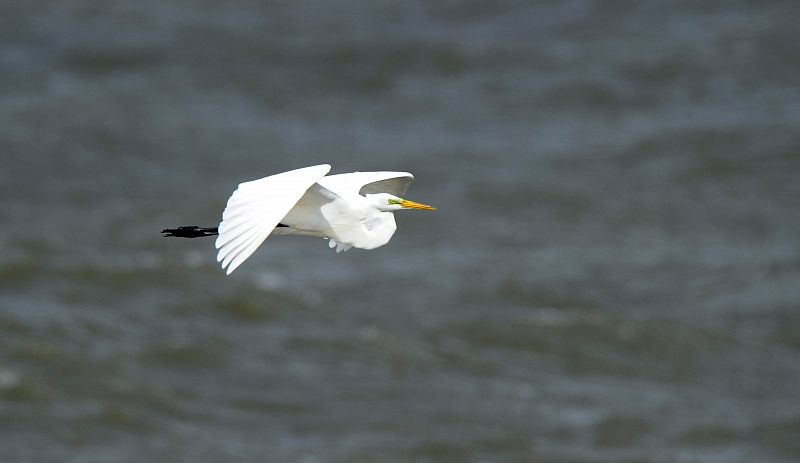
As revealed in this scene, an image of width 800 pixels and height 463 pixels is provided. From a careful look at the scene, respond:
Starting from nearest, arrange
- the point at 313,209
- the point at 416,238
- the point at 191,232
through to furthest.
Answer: the point at 313,209, the point at 191,232, the point at 416,238

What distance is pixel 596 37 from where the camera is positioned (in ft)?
90.8

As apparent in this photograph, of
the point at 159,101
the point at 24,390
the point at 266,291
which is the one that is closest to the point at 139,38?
the point at 159,101

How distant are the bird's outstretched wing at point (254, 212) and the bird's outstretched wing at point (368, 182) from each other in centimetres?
63

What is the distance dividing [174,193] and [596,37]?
10.5 meters

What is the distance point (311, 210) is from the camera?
7.03m

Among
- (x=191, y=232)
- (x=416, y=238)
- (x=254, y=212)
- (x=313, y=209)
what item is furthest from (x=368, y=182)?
(x=416, y=238)

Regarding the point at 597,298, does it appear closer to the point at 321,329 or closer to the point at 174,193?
the point at 321,329

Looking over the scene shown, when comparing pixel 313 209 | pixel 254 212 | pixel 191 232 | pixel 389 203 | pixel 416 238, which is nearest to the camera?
pixel 254 212

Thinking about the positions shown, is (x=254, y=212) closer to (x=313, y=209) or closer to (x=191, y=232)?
(x=313, y=209)

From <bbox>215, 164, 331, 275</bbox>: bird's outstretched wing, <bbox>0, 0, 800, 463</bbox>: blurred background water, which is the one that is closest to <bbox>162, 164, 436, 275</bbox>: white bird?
<bbox>215, 164, 331, 275</bbox>: bird's outstretched wing

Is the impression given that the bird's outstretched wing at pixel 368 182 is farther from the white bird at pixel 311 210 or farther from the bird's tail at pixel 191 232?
the bird's tail at pixel 191 232

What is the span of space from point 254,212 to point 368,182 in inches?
58.2

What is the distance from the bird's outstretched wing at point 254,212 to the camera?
19.1 ft

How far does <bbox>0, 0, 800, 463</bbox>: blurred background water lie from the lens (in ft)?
57.1
